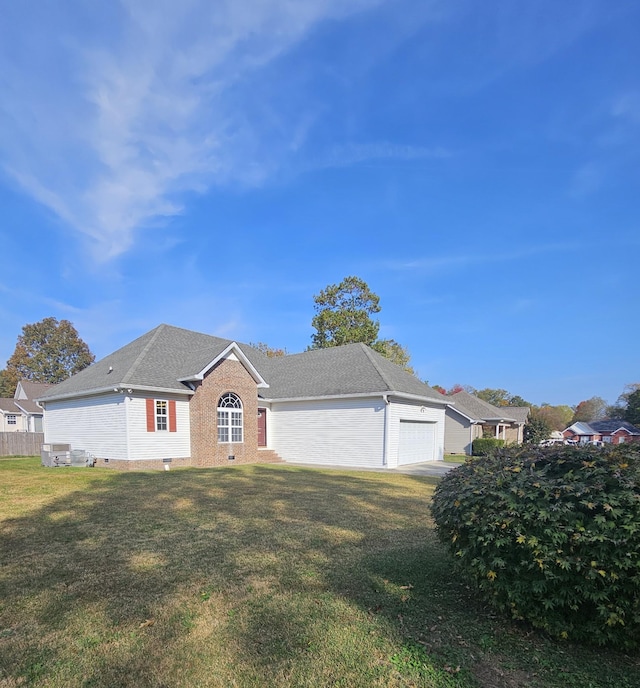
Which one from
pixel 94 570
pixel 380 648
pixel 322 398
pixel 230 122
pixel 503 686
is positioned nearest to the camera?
pixel 503 686

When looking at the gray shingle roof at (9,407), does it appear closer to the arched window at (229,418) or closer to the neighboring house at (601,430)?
the arched window at (229,418)

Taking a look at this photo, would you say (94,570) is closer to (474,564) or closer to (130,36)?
(474,564)

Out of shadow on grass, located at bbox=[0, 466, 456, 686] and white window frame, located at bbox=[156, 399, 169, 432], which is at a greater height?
white window frame, located at bbox=[156, 399, 169, 432]

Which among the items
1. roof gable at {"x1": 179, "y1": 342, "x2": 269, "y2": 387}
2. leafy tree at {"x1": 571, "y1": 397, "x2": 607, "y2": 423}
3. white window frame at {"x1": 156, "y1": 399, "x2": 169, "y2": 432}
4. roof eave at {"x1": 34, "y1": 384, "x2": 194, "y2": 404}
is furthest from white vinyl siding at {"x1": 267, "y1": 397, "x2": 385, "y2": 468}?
leafy tree at {"x1": 571, "y1": 397, "x2": 607, "y2": 423}

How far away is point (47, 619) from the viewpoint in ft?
11.9

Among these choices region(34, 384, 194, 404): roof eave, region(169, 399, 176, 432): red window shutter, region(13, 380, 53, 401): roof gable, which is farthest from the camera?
region(13, 380, 53, 401): roof gable

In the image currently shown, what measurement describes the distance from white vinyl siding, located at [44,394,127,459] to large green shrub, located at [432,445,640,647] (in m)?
14.8

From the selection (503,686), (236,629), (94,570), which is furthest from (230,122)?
(503,686)

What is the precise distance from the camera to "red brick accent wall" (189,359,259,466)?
17.2 meters

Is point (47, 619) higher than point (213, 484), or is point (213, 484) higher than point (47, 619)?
point (47, 619)

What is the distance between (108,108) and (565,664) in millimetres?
14366

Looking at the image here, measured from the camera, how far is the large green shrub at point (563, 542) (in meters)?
2.88

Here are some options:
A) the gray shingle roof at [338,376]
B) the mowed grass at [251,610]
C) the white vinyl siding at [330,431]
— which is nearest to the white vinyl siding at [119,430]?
the white vinyl siding at [330,431]

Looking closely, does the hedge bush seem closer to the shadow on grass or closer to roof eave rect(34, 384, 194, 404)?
roof eave rect(34, 384, 194, 404)
